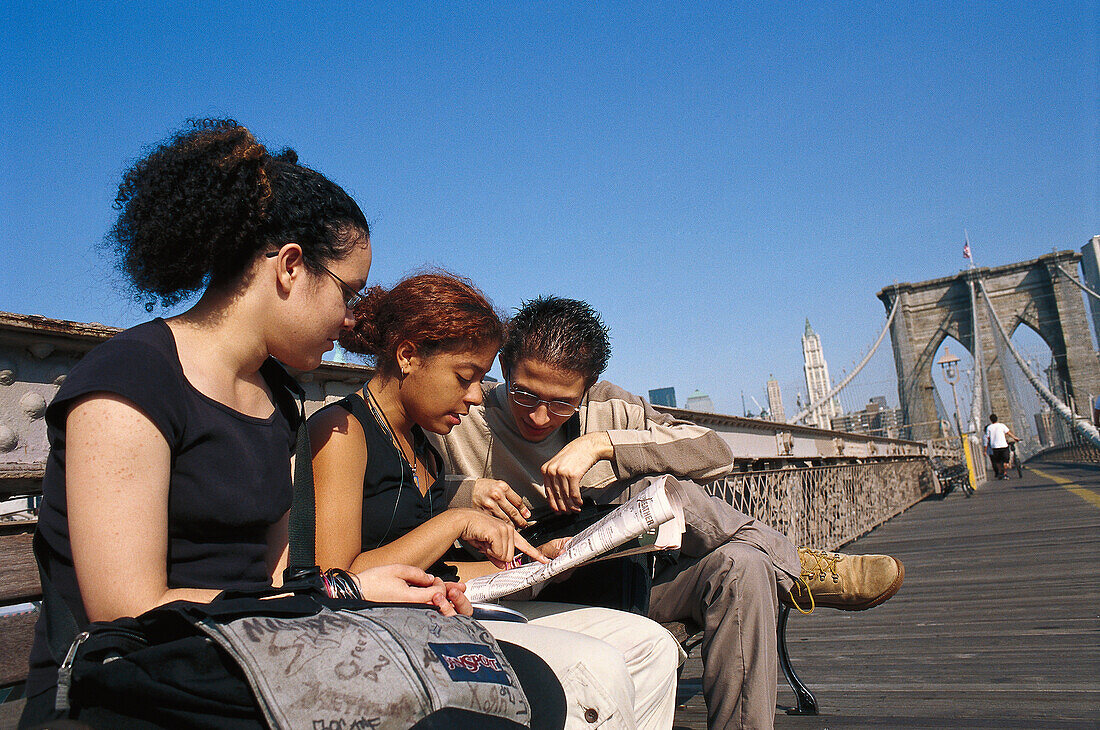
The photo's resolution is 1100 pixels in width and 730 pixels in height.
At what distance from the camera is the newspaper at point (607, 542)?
1514mm

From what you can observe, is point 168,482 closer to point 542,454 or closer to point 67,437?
point 67,437

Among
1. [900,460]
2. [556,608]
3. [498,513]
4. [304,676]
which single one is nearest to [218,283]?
[304,676]

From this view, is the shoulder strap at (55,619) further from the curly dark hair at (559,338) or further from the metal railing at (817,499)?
the metal railing at (817,499)

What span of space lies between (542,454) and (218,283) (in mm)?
1205

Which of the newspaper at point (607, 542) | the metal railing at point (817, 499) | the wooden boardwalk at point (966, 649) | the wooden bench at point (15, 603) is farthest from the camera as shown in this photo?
the metal railing at point (817, 499)

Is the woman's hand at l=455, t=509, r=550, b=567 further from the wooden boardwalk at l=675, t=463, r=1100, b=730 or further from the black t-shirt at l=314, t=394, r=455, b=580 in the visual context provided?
the wooden boardwalk at l=675, t=463, r=1100, b=730

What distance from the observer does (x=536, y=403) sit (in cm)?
220

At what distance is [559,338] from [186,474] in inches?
51.3

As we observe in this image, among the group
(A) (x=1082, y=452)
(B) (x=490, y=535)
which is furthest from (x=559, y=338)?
(A) (x=1082, y=452)

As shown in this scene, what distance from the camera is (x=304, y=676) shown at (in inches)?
32.4

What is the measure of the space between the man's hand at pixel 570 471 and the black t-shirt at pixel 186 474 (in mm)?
802

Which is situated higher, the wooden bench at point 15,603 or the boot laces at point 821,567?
the wooden bench at point 15,603

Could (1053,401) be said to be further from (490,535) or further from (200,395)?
(200,395)

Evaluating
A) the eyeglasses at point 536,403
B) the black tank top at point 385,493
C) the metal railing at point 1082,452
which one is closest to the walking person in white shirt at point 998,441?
the metal railing at point 1082,452
